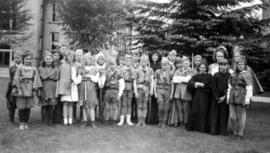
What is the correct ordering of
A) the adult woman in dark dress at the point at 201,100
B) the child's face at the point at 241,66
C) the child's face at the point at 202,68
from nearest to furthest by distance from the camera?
1. the child's face at the point at 241,66
2. the adult woman in dark dress at the point at 201,100
3. the child's face at the point at 202,68

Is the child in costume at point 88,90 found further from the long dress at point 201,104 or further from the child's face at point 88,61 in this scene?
the long dress at point 201,104

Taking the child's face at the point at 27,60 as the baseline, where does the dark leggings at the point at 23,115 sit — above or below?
below

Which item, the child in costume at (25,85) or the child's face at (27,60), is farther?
the child's face at (27,60)

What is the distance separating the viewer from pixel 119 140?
641 cm

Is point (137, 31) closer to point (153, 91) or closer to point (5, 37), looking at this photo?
point (153, 91)

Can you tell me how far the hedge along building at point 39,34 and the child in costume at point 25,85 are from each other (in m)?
21.4

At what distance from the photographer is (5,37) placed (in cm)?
2541

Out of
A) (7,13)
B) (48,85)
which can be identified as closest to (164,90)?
(48,85)

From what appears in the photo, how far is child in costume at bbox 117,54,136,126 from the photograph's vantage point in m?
7.99

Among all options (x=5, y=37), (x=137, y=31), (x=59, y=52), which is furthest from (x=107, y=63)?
(x=5, y=37)

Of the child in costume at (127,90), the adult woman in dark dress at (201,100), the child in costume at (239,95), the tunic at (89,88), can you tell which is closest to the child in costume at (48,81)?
the tunic at (89,88)

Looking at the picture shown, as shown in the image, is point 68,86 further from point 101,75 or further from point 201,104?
point 201,104

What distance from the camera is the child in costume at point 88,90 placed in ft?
25.1

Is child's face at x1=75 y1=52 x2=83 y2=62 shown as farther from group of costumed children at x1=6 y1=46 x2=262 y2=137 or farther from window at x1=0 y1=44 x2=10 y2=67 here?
window at x1=0 y1=44 x2=10 y2=67
